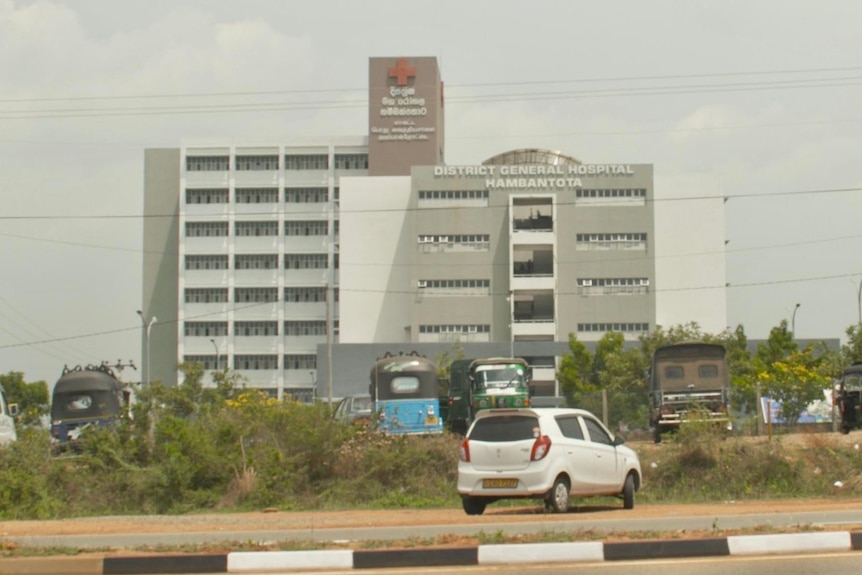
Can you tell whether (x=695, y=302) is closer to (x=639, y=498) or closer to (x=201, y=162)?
(x=201, y=162)

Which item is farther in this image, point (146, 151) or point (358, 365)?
point (146, 151)

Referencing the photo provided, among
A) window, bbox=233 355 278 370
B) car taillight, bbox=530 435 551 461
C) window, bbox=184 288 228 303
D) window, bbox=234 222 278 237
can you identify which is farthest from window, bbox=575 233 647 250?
car taillight, bbox=530 435 551 461

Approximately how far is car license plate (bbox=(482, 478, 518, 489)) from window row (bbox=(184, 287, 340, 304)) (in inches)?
3571

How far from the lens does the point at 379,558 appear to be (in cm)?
1266

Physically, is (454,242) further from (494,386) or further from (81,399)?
(81,399)

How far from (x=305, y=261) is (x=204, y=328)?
37.0 feet

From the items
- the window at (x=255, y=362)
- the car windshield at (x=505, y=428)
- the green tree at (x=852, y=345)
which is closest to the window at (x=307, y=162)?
the window at (x=255, y=362)

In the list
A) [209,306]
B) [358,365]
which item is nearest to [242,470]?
[358,365]

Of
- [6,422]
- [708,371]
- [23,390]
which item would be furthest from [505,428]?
[23,390]

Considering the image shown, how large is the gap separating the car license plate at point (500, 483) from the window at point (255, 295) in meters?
92.1

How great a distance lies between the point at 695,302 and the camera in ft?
313

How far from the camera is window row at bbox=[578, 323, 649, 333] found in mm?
91438

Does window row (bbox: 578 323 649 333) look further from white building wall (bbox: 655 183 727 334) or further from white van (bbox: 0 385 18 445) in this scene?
white van (bbox: 0 385 18 445)

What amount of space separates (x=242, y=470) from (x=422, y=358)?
47.9 feet
